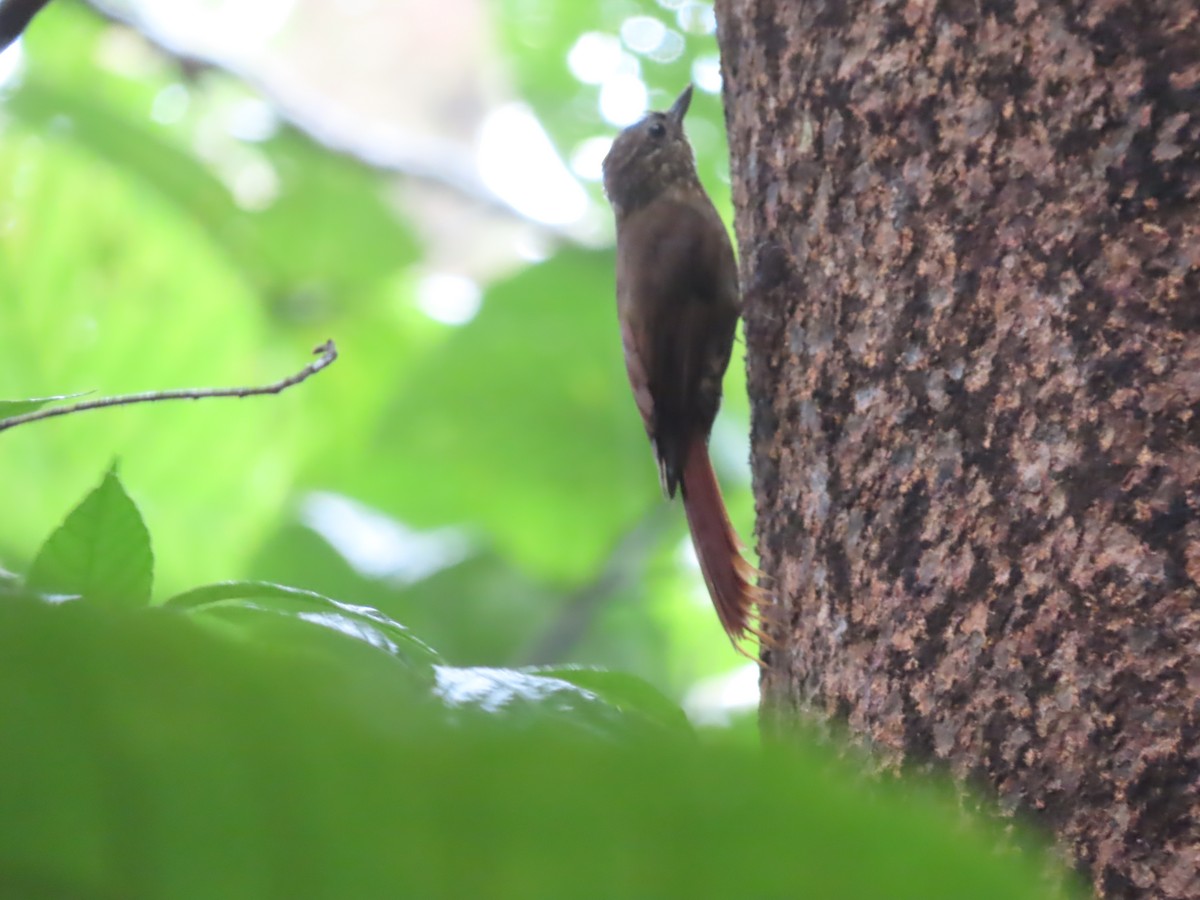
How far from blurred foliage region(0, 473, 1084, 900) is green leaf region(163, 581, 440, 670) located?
0.24 m

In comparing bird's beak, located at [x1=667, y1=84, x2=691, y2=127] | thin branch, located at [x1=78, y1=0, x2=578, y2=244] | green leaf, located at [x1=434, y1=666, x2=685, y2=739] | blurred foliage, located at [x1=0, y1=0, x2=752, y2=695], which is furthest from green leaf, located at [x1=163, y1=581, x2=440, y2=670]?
thin branch, located at [x1=78, y1=0, x2=578, y2=244]

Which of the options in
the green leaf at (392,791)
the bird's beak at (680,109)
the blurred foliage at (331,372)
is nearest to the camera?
the green leaf at (392,791)

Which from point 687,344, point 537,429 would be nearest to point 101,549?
point 687,344

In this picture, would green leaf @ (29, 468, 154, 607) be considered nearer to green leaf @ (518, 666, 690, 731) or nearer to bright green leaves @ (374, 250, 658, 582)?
green leaf @ (518, 666, 690, 731)

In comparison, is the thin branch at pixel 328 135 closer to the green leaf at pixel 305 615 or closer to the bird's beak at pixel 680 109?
the bird's beak at pixel 680 109

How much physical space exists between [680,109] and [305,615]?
2011 mm

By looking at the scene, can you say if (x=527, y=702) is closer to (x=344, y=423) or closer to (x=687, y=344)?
(x=687, y=344)

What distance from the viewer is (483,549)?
3.01m

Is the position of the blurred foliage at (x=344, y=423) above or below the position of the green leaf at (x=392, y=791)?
above

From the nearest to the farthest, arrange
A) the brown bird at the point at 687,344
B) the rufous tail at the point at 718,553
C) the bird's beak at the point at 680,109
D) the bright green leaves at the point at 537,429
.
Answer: the rufous tail at the point at 718,553, the brown bird at the point at 687,344, the bird's beak at the point at 680,109, the bright green leaves at the point at 537,429

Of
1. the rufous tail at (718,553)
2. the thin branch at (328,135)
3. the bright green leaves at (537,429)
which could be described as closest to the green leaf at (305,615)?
the rufous tail at (718,553)

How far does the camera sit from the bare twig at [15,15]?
2.72ft

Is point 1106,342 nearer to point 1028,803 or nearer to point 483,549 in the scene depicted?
point 1028,803

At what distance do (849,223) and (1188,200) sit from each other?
12.8 inches
